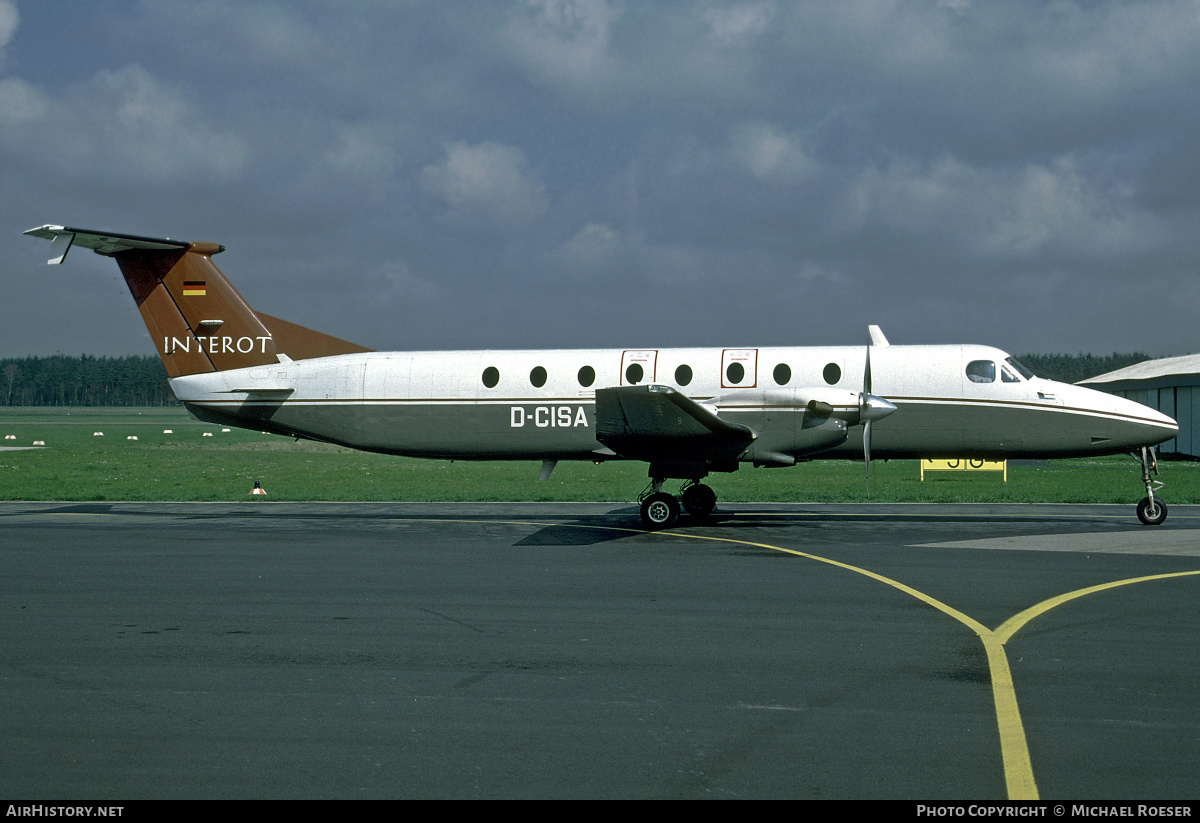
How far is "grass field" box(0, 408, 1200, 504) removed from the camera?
24547 mm

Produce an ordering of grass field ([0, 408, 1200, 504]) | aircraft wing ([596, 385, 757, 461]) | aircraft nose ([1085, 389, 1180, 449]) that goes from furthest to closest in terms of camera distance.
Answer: grass field ([0, 408, 1200, 504]) < aircraft nose ([1085, 389, 1180, 449]) < aircraft wing ([596, 385, 757, 461])

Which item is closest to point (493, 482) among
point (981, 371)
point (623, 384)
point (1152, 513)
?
point (623, 384)

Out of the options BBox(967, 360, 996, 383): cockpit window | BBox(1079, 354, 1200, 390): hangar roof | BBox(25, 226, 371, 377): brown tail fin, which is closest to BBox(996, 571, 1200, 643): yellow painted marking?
BBox(967, 360, 996, 383): cockpit window

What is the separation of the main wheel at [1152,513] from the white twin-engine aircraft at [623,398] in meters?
0.03

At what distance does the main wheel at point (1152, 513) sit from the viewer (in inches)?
657

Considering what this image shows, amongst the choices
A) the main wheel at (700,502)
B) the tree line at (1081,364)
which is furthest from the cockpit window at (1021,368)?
the tree line at (1081,364)

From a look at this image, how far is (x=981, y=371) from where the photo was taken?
57.8 ft

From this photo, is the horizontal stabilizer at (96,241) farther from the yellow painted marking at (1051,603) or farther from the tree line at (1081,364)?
the tree line at (1081,364)

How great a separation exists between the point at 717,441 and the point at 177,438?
60.5 metres

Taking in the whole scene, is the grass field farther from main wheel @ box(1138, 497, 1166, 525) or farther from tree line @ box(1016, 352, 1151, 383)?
tree line @ box(1016, 352, 1151, 383)

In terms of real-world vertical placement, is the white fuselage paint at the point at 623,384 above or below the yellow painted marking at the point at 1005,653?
above

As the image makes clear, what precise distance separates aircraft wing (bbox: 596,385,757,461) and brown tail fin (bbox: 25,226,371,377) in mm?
6676

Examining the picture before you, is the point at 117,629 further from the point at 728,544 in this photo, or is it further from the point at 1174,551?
the point at 1174,551

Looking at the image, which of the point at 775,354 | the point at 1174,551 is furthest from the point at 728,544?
the point at 1174,551
